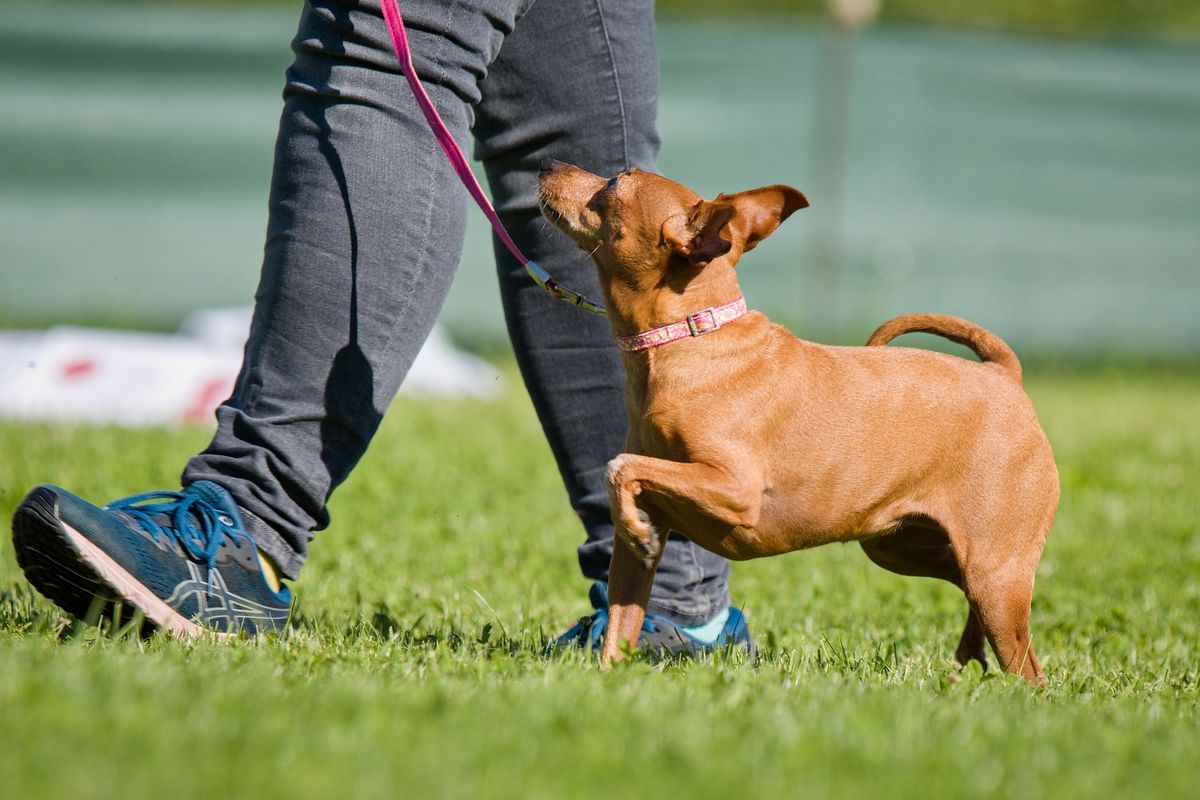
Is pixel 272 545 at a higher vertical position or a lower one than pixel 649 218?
lower

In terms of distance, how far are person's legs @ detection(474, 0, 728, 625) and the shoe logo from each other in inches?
32.1

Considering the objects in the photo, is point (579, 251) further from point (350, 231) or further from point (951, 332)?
point (951, 332)

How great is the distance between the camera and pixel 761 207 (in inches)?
114

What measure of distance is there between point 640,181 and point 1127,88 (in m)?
8.76

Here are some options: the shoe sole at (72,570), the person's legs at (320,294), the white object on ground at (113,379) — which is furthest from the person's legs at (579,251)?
the white object on ground at (113,379)

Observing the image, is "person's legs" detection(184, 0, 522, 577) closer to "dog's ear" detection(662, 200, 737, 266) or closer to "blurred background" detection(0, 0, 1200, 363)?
"dog's ear" detection(662, 200, 737, 266)

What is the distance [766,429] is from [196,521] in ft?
3.80

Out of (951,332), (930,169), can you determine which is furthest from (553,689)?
(930,169)

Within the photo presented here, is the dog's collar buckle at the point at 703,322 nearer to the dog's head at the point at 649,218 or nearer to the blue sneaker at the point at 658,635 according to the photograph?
the dog's head at the point at 649,218

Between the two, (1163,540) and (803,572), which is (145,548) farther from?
(1163,540)

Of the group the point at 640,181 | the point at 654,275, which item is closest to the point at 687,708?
the point at 654,275

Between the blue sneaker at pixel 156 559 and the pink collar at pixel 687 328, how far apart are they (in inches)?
35.0

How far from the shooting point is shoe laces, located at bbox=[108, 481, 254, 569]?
268 cm

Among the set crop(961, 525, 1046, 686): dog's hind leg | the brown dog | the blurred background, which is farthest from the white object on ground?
crop(961, 525, 1046, 686): dog's hind leg
